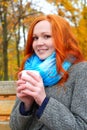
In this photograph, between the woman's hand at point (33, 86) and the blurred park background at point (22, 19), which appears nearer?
the woman's hand at point (33, 86)

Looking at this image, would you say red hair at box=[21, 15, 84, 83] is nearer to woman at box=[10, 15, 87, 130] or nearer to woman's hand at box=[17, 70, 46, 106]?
woman at box=[10, 15, 87, 130]

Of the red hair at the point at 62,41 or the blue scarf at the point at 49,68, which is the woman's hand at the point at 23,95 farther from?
the red hair at the point at 62,41

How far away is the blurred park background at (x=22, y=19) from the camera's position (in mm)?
5448

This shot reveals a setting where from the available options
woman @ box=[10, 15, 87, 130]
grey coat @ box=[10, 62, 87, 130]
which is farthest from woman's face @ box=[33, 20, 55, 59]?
grey coat @ box=[10, 62, 87, 130]

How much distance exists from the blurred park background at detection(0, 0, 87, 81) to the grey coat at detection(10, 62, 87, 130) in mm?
1193

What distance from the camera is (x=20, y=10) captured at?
1325 centimetres

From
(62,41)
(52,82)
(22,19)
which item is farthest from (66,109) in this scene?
(22,19)

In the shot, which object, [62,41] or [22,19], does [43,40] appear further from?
[22,19]

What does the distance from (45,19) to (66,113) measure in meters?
0.71

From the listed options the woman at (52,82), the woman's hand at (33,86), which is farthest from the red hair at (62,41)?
the woman's hand at (33,86)

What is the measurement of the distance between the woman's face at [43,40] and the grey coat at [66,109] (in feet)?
0.69

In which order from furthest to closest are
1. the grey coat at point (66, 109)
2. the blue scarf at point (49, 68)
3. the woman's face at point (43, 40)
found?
the woman's face at point (43, 40)
the blue scarf at point (49, 68)
the grey coat at point (66, 109)

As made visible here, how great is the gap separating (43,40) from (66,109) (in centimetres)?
53

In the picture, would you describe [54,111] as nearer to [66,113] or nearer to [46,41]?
[66,113]
